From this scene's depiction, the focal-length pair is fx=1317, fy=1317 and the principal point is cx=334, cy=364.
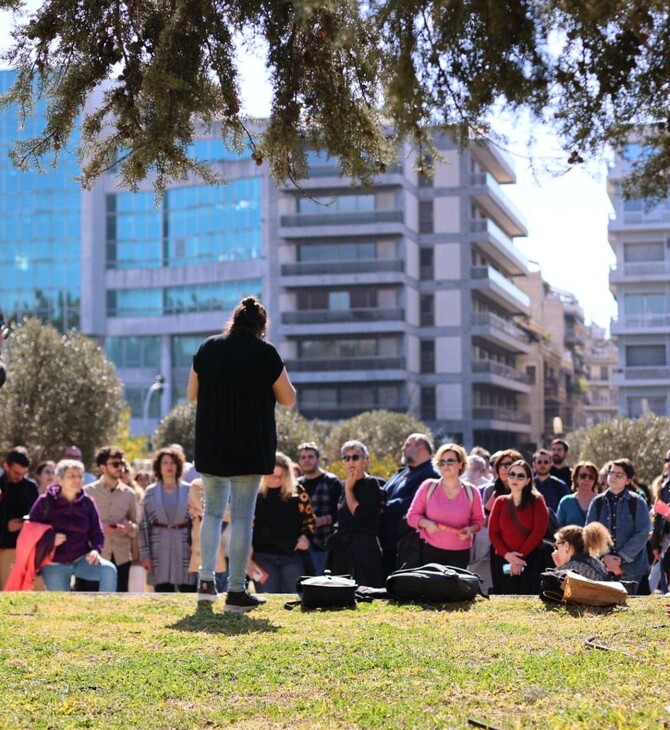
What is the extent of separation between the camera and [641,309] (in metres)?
82.8

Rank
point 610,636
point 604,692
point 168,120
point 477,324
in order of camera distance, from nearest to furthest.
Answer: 1. point 604,692
2. point 610,636
3. point 168,120
4. point 477,324

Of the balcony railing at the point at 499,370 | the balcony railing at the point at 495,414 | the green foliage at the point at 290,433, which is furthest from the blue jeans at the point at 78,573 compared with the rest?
the balcony railing at the point at 499,370

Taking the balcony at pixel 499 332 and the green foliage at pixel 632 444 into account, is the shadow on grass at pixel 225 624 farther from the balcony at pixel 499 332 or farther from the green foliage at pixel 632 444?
the balcony at pixel 499 332

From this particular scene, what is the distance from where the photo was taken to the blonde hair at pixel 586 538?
9766 mm

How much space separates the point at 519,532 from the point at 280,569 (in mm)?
2510

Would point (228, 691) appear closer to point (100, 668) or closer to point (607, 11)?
point (100, 668)

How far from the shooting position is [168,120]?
800 cm

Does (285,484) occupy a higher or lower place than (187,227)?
lower

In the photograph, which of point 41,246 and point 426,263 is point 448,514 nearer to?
point 426,263

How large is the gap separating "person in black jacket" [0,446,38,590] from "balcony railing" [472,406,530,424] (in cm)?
6997

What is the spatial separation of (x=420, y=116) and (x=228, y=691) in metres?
3.40

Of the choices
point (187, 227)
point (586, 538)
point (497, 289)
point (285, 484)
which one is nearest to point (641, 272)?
point (497, 289)

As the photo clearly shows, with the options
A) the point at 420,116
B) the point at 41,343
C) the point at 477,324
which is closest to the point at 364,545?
the point at 420,116

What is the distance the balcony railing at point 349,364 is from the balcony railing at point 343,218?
8.36m
